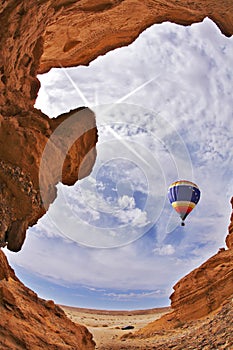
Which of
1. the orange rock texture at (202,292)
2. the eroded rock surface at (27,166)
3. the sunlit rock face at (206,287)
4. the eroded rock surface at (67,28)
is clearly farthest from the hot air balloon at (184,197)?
the eroded rock surface at (27,166)

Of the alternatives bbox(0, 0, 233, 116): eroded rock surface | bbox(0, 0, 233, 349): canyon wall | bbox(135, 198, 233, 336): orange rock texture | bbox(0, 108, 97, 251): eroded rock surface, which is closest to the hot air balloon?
bbox(135, 198, 233, 336): orange rock texture

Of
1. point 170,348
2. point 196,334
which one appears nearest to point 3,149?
point 170,348

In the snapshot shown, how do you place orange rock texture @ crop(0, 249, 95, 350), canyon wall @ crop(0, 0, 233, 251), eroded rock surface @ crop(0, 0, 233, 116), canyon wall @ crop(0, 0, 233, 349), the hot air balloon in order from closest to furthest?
orange rock texture @ crop(0, 249, 95, 350) < canyon wall @ crop(0, 0, 233, 349) < canyon wall @ crop(0, 0, 233, 251) < eroded rock surface @ crop(0, 0, 233, 116) < the hot air balloon

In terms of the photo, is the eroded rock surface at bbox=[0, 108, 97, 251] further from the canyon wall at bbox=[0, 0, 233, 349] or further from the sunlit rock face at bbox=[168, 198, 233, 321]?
the sunlit rock face at bbox=[168, 198, 233, 321]

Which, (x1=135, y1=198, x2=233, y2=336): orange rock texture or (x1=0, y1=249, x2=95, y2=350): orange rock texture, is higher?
(x1=135, y1=198, x2=233, y2=336): orange rock texture

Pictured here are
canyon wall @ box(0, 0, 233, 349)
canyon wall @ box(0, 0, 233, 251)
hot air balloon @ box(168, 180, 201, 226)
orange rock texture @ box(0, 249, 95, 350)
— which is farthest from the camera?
hot air balloon @ box(168, 180, 201, 226)

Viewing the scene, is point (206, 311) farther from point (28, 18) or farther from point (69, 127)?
point (28, 18)

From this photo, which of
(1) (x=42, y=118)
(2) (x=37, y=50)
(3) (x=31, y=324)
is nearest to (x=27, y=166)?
(1) (x=42, y=118)

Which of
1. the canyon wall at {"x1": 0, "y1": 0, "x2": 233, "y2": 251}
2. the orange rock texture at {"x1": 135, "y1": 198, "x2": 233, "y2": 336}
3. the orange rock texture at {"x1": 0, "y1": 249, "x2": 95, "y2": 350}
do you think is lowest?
the orange rock texture at {"x1": 0, "y1": 249, "x2": 95, "y2": 350}
